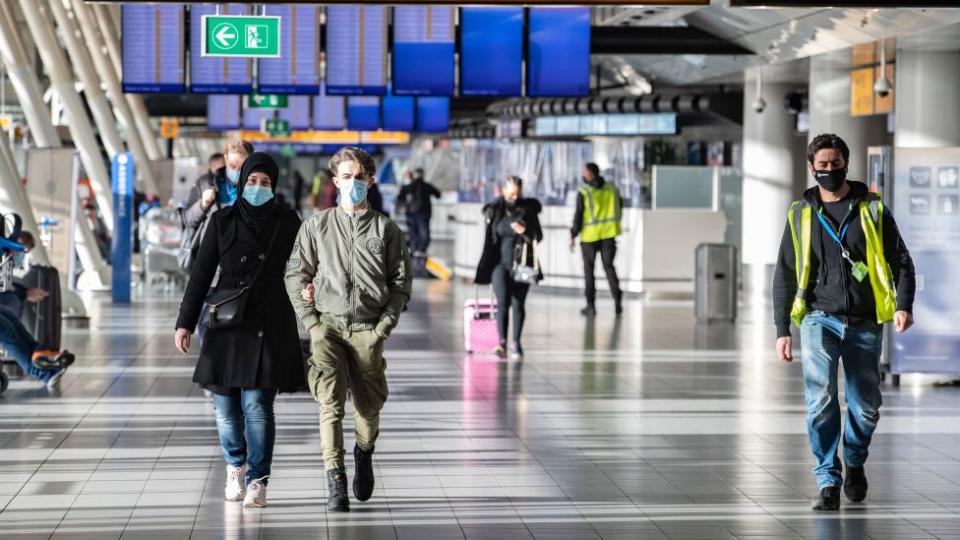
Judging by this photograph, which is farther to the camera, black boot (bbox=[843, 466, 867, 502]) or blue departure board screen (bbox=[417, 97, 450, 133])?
blue departure board screen (bbox=[417, 97, 450, 133])

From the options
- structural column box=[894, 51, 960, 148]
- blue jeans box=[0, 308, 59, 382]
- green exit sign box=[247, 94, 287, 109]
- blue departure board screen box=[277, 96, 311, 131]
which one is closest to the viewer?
blue jeans box=[0, 308, 59, 382]

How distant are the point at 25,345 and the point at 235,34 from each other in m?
4.05

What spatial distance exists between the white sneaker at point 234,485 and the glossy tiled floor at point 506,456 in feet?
0.38

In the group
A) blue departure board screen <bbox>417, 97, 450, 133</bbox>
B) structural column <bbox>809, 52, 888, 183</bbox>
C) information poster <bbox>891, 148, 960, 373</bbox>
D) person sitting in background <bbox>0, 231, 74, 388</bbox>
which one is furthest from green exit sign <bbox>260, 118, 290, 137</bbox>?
information poster <bbox>891, 148, 960, 373</bbox>

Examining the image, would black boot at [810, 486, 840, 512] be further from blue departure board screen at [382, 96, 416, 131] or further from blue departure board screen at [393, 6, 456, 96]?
blue departure board screen at [382, 96, 416, 131]

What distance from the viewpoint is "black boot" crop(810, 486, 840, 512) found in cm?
791

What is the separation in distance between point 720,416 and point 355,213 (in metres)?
4.44

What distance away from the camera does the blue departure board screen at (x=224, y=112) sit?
41.1m

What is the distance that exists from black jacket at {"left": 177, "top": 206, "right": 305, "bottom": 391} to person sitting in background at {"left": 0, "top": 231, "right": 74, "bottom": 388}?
5088 mm

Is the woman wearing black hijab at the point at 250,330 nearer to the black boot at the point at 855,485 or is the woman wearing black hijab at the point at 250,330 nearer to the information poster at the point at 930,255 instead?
the black boot at the point at 855,485

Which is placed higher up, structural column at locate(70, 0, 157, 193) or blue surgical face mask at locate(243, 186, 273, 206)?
structural column at locate(70, 0, 157, 193)

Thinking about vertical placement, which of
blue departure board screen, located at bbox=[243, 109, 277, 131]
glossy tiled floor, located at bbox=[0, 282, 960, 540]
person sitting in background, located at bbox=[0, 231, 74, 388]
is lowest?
glossy tiled floor, located at bbox=[0, 282, 960, 540]

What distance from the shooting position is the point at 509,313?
16.8 m

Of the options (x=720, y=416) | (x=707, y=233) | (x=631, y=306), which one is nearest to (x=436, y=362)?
(x=720, y=416)
